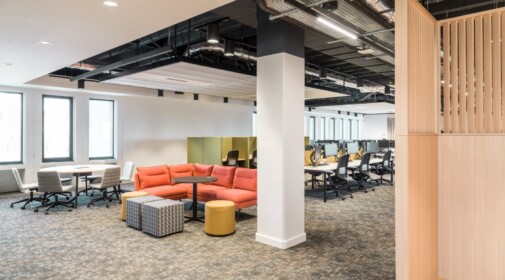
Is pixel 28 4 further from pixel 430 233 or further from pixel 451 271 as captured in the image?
pixel 451 271

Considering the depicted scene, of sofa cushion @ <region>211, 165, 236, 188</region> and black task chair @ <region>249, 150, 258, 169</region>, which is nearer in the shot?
sofa cushion @ <region>211, 165, 236, 188</region>

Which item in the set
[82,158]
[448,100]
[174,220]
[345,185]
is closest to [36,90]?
[82,158]

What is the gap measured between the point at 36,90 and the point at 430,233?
966 centimetres

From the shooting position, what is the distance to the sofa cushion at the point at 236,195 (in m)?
5.59

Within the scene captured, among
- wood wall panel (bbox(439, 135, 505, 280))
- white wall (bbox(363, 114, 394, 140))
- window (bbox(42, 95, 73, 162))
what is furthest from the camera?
white wall (bbox(363, 114, 394, 140))

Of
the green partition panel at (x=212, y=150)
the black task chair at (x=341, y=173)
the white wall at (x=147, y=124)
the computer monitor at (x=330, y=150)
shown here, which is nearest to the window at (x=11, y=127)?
the white wall at (x=147, y=124)

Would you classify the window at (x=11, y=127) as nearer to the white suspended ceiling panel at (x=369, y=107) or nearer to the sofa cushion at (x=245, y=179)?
the sofa cushion at (x=245, y=179)

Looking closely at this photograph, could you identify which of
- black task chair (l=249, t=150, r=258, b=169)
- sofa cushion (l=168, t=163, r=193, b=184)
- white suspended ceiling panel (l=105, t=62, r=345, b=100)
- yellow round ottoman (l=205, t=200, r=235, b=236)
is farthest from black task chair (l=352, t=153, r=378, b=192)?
yellow round ottoman (l=205, t=200, r=235, b=236)

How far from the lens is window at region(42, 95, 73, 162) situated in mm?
8945

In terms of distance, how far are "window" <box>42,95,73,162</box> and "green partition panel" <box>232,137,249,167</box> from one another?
4.86 meters

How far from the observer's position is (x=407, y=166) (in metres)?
2.45

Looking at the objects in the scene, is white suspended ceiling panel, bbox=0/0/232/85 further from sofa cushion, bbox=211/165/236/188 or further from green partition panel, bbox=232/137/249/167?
green partition panel, bbox=232/137/249/167

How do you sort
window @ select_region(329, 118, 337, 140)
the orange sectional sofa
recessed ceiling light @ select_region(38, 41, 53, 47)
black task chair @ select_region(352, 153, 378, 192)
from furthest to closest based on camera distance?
window @ select_region(329, 118, 337, 140) → black task chair @ select_region(352, 153, 378, 192) → the orange sectional sofa → recessed ceiling light @ select_region(38, 41, 53, 47)

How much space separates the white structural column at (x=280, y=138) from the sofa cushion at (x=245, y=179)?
1.42 m
